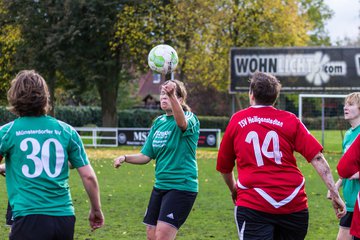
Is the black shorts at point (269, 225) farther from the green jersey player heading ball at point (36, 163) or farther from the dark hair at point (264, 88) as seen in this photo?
the green jersey player heading ball at point (36, 163)

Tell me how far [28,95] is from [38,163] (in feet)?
1.50

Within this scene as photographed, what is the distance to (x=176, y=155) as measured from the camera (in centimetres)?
722

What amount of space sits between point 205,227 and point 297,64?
20.1 metres

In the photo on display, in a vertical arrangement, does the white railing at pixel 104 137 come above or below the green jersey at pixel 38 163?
below

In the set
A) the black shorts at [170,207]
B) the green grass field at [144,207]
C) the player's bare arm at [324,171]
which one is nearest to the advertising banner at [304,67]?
the green grass field at [144,207]

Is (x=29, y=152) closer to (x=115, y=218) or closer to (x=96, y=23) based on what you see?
(x=115, y=218)

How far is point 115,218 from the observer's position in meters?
11.7

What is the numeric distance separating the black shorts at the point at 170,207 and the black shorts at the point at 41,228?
2.37 metres

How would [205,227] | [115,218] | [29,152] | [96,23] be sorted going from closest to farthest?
1. [29,152]
2. [205,227]
3. [115,218]
4. [96,23]

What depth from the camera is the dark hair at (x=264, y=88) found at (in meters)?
5.62

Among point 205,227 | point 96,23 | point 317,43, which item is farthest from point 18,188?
point 317,43

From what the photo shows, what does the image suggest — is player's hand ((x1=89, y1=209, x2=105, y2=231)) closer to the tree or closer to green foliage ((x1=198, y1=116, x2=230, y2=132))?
the tree

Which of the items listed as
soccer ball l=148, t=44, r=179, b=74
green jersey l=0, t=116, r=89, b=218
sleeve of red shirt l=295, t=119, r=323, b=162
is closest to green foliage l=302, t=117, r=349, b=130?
soccer ball l=148, t=44, r=179, b=74

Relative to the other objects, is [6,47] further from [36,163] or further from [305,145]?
[36,163]
